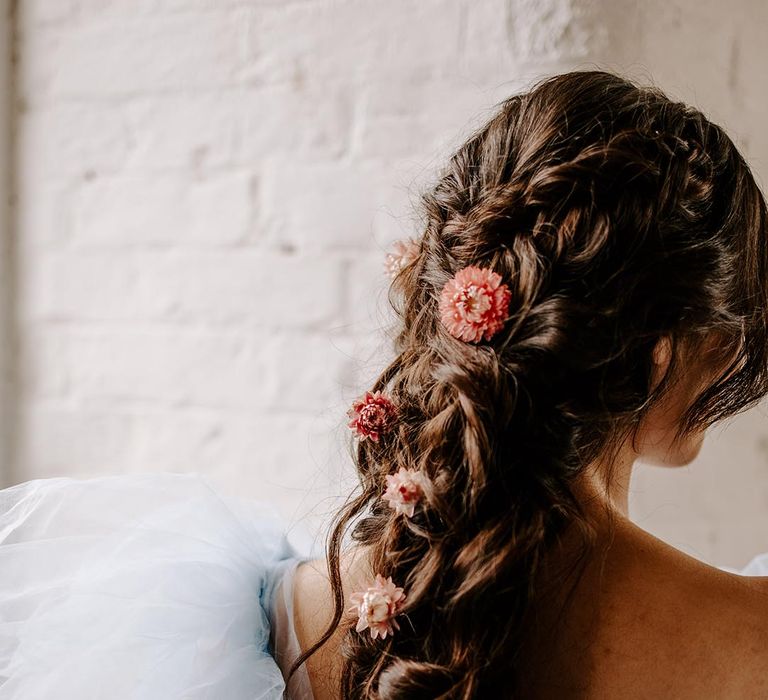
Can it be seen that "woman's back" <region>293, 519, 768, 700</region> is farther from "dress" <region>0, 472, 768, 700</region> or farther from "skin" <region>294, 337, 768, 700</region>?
"dress" <region>0, 472, 768, 700</region>

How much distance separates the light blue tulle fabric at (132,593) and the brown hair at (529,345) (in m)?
0.08

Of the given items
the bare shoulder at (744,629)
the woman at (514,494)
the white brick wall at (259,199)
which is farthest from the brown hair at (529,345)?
the white brick wall at (259,199)

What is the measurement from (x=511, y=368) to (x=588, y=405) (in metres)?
0.07

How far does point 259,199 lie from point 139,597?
538 millimetres

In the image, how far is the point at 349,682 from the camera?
590 mm

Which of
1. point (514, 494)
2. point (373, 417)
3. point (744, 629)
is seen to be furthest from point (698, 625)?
point (373, 417)

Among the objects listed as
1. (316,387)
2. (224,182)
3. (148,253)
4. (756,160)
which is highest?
(756,160)

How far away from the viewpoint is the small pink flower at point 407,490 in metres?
0.56

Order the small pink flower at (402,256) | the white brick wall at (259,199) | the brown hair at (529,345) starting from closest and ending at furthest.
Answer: the brown hair at (529,345) < the small pink flower at (402,256) < the white brick wall at (259,199)

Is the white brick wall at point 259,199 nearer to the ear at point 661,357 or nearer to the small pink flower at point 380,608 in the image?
the ear at point 661,357

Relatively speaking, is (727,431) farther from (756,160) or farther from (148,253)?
(148,253)

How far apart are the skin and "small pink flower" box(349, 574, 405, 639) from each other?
0.10ft

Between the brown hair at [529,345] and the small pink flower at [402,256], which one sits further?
the small pink flower at [402,256]

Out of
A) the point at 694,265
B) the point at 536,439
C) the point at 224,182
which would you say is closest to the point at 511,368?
the point at 536,439
